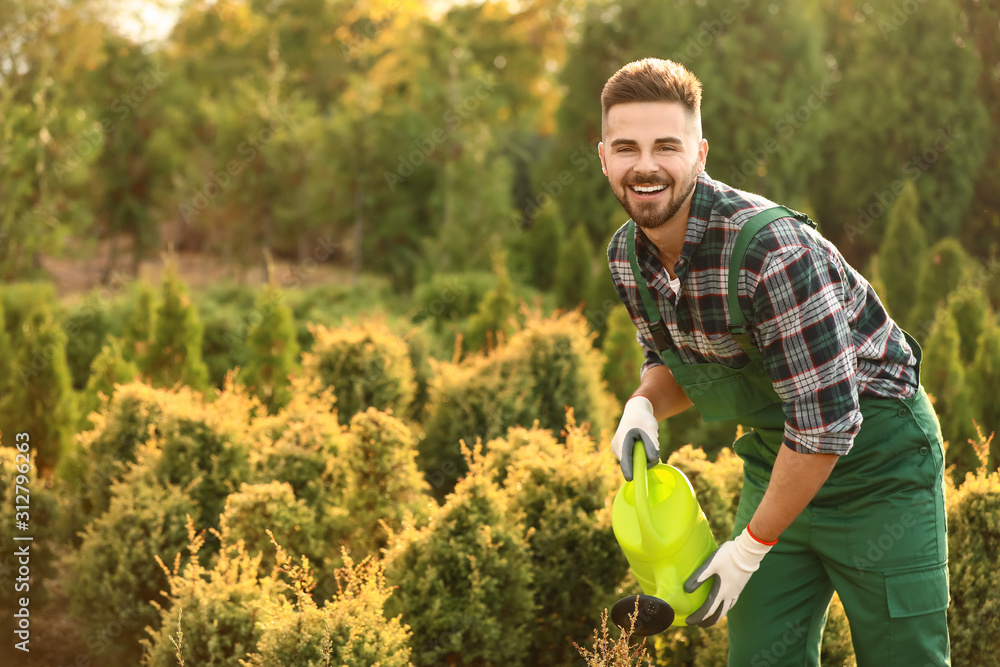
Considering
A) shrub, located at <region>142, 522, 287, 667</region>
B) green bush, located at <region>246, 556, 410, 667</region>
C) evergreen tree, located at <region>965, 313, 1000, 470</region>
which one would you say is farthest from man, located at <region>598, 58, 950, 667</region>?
evergreen tree, located at <region>965, 313, 1000, 470</region>

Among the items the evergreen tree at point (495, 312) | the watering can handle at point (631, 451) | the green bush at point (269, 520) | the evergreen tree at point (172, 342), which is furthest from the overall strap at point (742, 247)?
the evergreen tree at point (495, 312)

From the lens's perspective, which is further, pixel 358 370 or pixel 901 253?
pixel 901 253

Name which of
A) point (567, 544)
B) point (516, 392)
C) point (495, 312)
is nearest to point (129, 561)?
point (567, 544)

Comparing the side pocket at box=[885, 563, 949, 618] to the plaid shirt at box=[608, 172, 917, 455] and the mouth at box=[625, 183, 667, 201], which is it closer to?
the plaid shirt at box=[608, 172, 917, 455]

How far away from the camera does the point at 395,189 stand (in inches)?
497

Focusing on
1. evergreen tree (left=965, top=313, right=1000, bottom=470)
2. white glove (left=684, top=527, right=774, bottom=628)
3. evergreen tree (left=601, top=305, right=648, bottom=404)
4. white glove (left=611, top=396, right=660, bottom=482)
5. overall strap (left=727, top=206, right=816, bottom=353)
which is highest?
overall strap (left=727, top=206, right=816, bottom=353)

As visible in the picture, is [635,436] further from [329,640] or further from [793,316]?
[329,640]

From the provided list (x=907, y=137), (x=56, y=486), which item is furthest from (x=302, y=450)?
(x=907, y=137)

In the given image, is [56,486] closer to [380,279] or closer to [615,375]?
[615,375]

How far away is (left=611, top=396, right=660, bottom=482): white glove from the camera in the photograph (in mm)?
2350

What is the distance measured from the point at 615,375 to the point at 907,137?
767 centimetres

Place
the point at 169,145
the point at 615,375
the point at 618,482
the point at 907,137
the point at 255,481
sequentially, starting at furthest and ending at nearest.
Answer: the point at 169,145 → the point at 907,137 → the point at 615,375 → the point at 255,481 → the point at 618,482

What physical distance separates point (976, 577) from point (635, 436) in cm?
173

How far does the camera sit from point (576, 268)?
1040 cm
